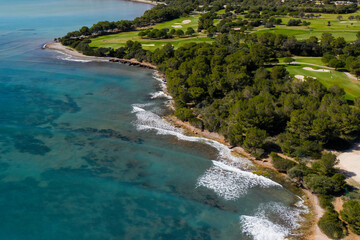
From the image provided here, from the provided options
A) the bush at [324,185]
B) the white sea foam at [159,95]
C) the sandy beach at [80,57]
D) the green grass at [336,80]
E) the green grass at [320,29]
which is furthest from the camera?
the green grass at [320,29]

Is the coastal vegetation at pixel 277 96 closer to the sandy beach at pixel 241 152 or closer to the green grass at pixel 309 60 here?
the green grass at pixel 309 60

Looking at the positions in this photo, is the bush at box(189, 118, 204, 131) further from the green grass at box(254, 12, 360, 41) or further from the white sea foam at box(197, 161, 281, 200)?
the green grass at box(254, 12, 360, 41)

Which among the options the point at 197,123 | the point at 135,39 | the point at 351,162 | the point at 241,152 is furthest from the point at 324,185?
the point at 135,39

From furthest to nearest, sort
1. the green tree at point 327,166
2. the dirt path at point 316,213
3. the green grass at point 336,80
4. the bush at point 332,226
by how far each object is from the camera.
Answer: the green grass at point 336,80 < the green tree at point 327,166 < the dirt path at point 316,213 < the bush at point 332,226

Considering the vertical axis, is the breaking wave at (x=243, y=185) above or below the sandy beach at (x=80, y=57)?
below

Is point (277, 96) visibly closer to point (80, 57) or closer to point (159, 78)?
point (159, 78)

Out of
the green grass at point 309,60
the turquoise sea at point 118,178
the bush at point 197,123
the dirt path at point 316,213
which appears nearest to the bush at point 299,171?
the dirt path at point 316,213
